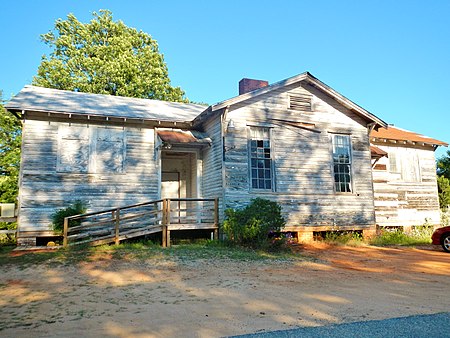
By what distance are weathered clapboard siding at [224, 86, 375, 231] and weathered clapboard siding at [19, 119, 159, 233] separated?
10.9 ft

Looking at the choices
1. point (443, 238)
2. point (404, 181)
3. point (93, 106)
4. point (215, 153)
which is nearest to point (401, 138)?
point (404, 181)

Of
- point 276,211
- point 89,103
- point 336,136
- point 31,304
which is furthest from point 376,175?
point 31,304

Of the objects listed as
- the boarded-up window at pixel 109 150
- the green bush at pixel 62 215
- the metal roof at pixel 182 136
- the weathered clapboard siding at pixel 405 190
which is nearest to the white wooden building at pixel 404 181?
the weathered clapboard siding at pixel 405 190

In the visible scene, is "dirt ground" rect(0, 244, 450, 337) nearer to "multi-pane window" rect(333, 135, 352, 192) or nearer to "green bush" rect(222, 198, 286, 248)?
"green bush" rect(222, 198, 286, 248)

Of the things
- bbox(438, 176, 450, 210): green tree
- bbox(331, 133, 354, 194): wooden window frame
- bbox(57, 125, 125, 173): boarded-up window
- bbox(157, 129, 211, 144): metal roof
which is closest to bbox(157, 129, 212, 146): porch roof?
bbox(157, 129, 211, 144): metal roof

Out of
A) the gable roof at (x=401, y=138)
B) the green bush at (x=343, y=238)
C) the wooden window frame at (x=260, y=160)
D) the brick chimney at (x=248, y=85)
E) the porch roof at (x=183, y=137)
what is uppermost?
the brick chimney at (x=248, y=85)

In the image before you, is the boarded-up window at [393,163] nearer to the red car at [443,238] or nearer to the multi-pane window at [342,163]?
the multi-pane window at [342,163]

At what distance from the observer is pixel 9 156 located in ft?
82.9

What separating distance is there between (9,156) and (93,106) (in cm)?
1359

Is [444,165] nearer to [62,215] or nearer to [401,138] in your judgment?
[401,138]

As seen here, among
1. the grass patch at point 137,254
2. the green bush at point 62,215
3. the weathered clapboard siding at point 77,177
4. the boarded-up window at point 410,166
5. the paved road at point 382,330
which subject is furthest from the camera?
the boarded-up window at point 410,166

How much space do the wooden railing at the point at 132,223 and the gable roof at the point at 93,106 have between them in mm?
→ 3574

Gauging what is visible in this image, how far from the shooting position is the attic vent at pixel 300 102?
614 inches

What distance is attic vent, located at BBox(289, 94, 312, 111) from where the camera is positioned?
51.2 ft
